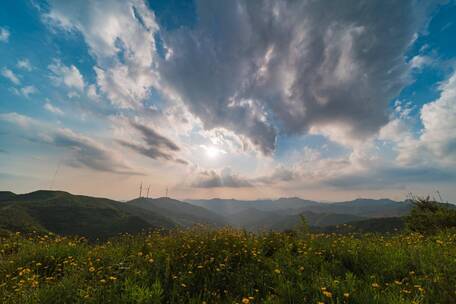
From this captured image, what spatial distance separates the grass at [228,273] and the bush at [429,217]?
6.99 meters

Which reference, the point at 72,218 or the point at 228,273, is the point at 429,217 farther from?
the point at 72,218

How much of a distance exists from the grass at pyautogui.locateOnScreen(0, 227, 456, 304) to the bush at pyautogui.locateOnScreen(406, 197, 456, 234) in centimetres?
699

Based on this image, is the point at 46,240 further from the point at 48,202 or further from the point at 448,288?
the point at 48,202

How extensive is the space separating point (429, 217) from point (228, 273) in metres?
13.6

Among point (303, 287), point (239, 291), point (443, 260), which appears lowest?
point (239, 291)

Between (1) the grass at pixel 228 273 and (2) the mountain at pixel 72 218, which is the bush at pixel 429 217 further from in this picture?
(2) the mountain at pixel 72 218

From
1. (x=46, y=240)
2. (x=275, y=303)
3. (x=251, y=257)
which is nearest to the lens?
(x=275, y=303)

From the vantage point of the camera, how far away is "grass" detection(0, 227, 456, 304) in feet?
Result: 12.5

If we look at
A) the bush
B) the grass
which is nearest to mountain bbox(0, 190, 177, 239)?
the bush

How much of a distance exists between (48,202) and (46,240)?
711 feet

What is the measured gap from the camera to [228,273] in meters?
5.45

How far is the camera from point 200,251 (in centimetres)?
653

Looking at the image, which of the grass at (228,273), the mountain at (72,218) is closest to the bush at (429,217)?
the grass at (228,273)

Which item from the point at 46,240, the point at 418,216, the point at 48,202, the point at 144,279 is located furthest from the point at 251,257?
the point at 48,202
